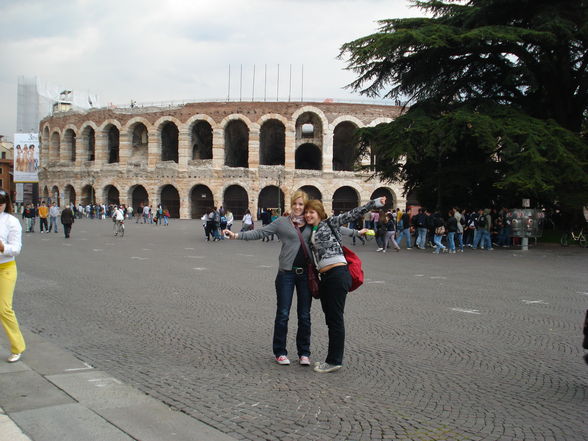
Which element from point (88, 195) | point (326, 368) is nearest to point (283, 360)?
point (326, 368)

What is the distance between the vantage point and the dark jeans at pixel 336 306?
15.1ft

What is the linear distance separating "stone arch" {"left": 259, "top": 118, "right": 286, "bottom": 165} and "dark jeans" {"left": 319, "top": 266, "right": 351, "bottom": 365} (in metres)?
43.4

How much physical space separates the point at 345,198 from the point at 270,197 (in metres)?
6.59

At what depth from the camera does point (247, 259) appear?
14727 millimetres

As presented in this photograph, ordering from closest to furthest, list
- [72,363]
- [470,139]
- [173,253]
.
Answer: [72,363], [173,253], [470,139]

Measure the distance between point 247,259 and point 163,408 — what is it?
36.3ft

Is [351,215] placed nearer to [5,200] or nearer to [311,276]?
[311,276]

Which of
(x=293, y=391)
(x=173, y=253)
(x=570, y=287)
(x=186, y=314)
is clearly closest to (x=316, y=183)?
(x=173, y=253)

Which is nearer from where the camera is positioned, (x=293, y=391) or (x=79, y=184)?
(x=293, y=391)

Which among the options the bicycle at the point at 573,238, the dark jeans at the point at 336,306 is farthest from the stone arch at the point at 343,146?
the dark jeans at the point at 336,306

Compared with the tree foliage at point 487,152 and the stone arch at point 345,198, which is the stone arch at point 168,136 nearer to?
the stone arch at point 345,198

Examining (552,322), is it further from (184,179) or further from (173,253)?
(184,179)

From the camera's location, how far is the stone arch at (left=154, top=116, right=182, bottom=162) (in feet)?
154

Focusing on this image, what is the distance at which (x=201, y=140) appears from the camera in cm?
5031
